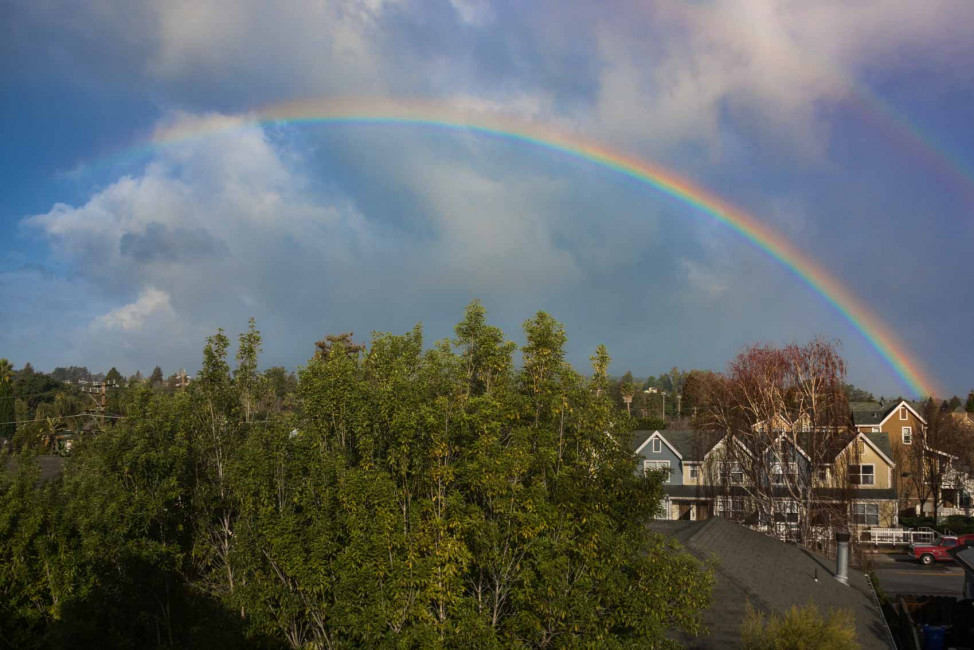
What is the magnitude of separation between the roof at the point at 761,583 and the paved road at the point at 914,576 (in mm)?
10431

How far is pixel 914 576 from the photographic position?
40281mm

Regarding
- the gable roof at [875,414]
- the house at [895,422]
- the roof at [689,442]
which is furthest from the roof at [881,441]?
the roof at [689,442]

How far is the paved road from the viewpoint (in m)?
36.2

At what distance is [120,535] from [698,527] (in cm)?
2187

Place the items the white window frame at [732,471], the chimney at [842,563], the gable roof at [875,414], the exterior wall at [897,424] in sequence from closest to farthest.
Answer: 1. the chimney at [842,563]
2. the white window frame at [732,471]
3. the exterior wall at [897,424]
4. the gable roof at [875,414]

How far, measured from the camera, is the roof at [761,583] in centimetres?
1867

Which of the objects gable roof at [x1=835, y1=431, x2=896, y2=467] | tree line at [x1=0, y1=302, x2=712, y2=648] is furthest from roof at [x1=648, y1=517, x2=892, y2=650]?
gable roof at [x1=835, y1=431, x2=896, y2=467]

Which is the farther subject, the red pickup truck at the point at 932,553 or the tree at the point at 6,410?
A: the tree at the point at 6,410

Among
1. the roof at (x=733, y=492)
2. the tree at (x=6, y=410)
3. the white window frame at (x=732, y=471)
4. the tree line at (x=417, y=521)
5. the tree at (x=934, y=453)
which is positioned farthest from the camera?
the tree at (x=6, y=410)

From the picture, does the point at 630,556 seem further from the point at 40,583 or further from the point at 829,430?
the point at 829,430

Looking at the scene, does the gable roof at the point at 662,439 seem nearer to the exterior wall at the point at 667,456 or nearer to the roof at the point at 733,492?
the exterior wall at the point at 667,456

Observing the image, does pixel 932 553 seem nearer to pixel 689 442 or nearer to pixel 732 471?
pixel 732 471

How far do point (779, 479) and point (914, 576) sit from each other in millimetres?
10019

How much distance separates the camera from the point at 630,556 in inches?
484
